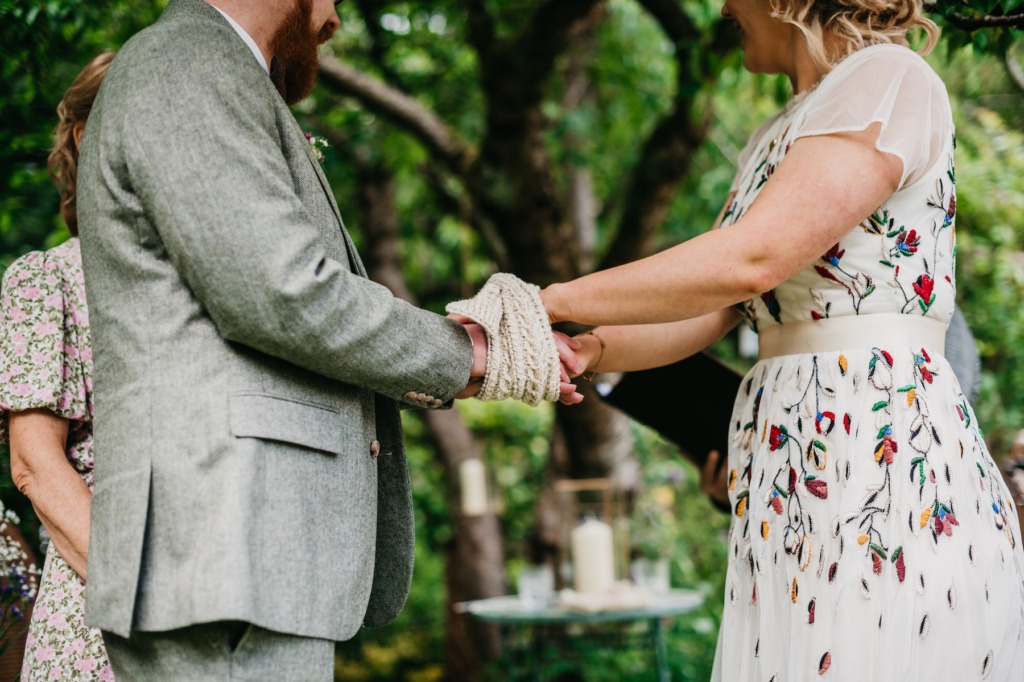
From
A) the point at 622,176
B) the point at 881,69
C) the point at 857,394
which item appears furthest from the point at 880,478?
the point at 622,176

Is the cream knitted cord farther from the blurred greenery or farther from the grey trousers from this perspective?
the blurred greenery

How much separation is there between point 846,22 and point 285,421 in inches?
52.1

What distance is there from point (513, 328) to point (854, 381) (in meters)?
0.63

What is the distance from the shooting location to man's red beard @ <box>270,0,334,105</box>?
5.88 feet

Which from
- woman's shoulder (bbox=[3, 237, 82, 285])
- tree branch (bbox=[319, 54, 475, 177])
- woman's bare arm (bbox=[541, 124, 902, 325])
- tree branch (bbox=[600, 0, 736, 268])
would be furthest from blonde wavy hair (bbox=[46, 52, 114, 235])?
tree branch (bbox=[600, 0, 736, 268])

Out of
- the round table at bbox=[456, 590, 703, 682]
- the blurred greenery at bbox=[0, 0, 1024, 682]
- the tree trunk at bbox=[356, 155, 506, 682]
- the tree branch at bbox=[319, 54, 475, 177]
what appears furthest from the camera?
the tree trunk at bbox=[356, 155, 506, 682]

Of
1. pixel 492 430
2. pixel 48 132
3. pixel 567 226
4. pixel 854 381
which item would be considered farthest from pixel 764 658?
pixel 492 430

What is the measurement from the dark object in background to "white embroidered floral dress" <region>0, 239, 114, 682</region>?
1279mm

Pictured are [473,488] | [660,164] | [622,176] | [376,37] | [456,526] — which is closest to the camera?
[660,164]

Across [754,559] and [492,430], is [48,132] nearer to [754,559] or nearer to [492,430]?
[754,559]

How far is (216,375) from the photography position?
1.42 m

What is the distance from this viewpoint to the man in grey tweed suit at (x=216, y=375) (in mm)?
1388

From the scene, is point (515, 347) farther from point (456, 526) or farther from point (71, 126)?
point (456, 526)

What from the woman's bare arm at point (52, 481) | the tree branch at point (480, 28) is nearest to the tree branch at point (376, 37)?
the tree branch at point (480, 28)
